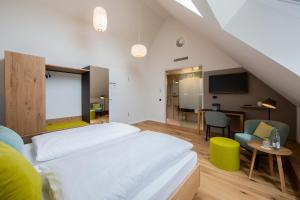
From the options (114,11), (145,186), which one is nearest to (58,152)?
(145,186)

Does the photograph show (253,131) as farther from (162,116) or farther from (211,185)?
(162,116)

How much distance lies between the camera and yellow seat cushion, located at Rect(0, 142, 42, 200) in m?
0.50

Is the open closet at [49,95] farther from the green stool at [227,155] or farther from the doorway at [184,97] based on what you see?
the doorway at [184,97]

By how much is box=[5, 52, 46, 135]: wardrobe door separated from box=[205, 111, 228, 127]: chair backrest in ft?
10.9

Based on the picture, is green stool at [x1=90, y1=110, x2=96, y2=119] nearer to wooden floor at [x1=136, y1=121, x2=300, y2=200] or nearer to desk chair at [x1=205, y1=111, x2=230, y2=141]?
wooden floor at [x1=136, y1=121, x2=300, y2=200]

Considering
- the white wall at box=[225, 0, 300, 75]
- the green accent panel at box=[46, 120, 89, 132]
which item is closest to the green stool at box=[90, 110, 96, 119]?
the green accent panel at box=[46, 120, 89, 132]

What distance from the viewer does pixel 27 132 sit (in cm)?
201

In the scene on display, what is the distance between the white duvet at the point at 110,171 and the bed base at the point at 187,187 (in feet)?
0.68

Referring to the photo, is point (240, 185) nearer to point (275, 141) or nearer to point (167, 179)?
point (275, 141)

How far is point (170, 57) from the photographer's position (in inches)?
179

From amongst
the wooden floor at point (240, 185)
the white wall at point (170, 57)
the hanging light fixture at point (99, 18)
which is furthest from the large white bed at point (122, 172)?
the white wall at point (170, 57)

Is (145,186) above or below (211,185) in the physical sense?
above

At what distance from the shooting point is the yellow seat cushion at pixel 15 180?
1.65 feet

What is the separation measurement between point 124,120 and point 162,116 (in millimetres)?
1412
